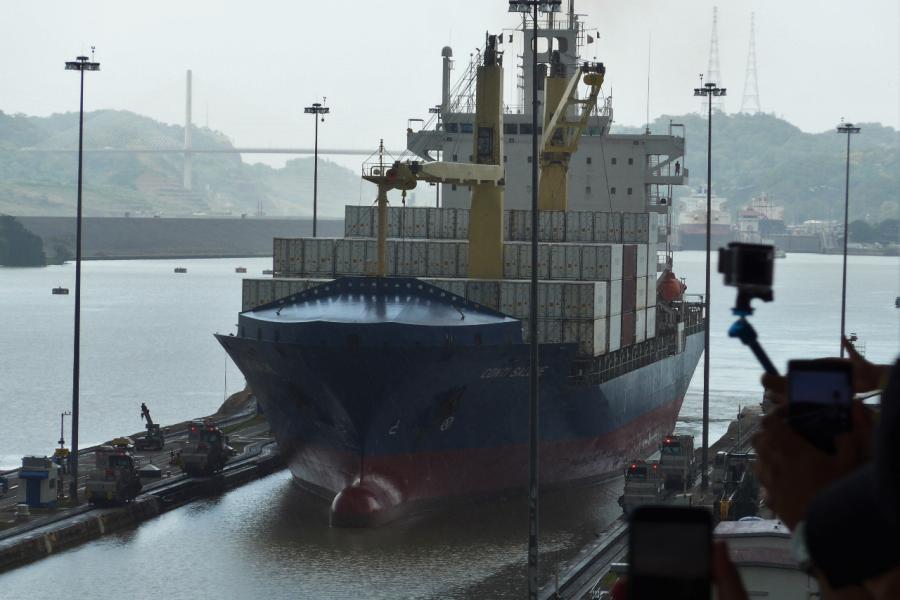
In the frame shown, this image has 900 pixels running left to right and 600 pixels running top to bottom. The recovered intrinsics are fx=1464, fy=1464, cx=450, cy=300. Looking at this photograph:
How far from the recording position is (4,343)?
117 meters

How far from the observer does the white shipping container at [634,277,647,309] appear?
5156 cm

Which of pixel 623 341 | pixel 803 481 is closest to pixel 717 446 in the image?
pixel 623 341

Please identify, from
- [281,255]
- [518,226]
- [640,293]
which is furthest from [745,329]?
[640,293]

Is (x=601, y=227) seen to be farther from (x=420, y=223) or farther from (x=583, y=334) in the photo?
(x=583, y=334)

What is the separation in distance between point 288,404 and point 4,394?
46.1 m

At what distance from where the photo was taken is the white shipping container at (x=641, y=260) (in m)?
51.8

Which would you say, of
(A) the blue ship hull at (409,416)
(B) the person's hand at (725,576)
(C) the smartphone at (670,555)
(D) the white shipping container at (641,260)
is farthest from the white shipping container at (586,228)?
(C) the smartphone at (670,555)

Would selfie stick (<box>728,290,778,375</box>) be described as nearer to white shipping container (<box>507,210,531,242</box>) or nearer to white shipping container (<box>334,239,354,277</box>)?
white shipping container (<box>334,239,354,277</box>)

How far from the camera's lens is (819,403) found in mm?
4879

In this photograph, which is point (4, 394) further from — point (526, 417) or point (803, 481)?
point (803, 481)

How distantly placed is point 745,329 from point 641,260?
47.0 m

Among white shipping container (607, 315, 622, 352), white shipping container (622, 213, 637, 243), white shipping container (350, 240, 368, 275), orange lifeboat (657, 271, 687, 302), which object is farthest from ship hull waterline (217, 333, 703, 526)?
orange lifeboat (657, 271, 687, 302)

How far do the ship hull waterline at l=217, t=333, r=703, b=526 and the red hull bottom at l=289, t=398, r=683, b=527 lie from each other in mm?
37

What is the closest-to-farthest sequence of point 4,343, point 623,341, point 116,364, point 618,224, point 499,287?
point 499,287 → point 623,341 → point 618,224 → point 116,364 → point 4,343
